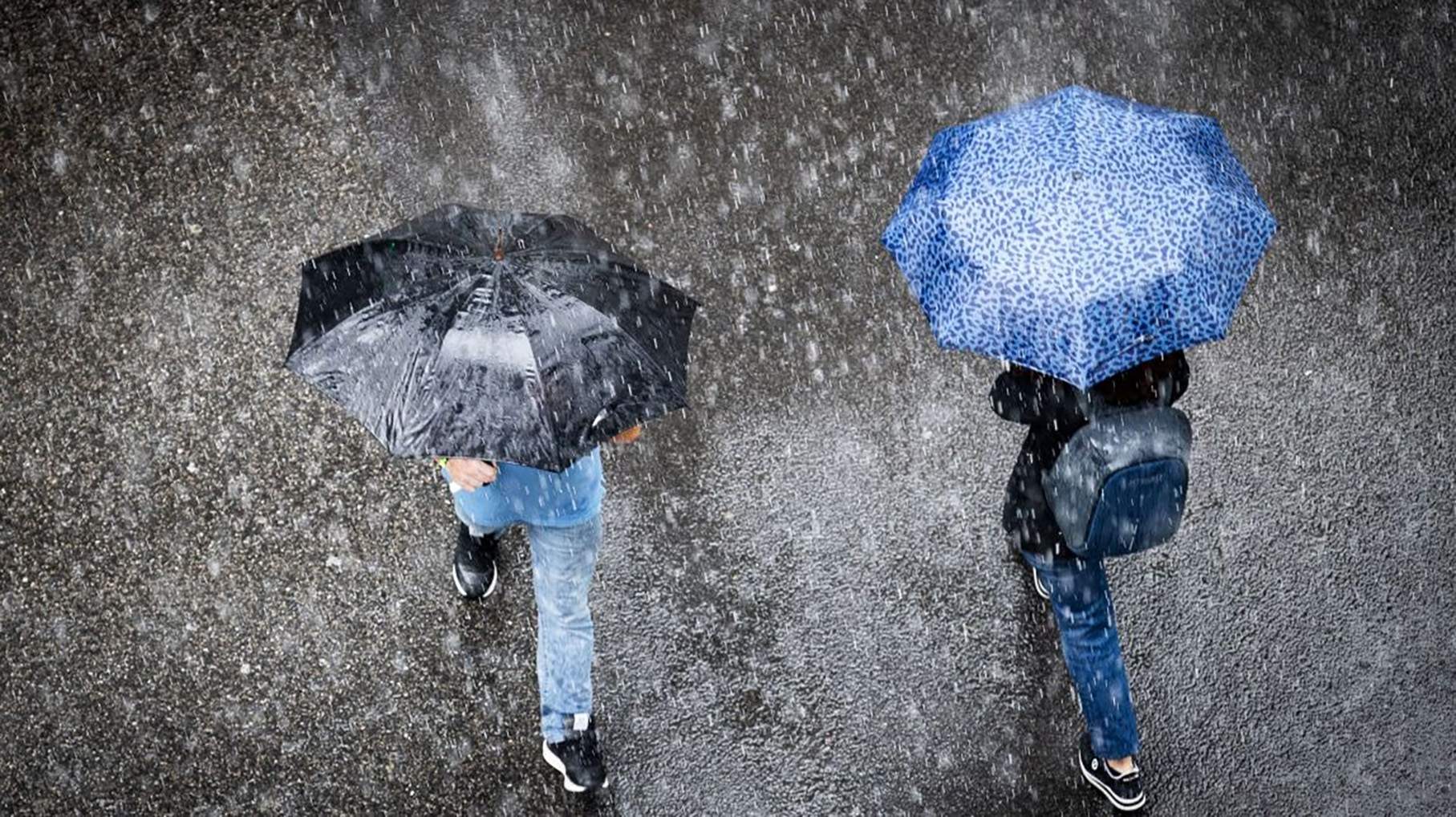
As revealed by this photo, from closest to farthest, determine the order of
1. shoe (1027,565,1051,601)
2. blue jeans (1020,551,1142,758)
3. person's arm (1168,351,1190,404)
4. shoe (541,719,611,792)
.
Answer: person's arm (1168,351,1190,404), blue jeans (1020,551,1142,758), shoe (541,719,611,792), shoe (1027,565,1051,601)

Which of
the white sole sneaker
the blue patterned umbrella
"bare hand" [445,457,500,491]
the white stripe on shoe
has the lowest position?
the white stripe on shoe

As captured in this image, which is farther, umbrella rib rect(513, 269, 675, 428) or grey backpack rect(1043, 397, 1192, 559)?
grey backpack rect(1043, 397, 1192, 559)

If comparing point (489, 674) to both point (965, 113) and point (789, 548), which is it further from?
point (965, 113)

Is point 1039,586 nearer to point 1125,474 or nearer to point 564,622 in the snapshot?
point 1125,474

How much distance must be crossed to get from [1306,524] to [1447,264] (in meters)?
1.50

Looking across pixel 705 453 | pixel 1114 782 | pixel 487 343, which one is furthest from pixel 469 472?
pixel 1114 782

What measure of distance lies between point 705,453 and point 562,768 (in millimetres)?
1346

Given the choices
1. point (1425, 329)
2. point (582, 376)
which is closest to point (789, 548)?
point (582, 376)

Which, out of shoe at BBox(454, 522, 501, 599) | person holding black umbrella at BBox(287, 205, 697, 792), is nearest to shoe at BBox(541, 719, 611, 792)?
shoe at BBox(454, 522, 501, 599)

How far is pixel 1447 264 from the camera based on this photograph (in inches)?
227

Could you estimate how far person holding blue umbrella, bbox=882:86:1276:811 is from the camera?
348cm

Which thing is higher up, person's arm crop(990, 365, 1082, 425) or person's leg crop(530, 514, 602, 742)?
person's arm crop(990, 365, 1082, 425)

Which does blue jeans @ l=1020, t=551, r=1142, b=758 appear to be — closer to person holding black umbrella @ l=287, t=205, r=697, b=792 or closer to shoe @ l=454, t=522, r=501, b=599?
person holding black umbrella @ l=287, t=205, r=697, b=792

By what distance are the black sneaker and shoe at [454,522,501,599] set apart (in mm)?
2294
